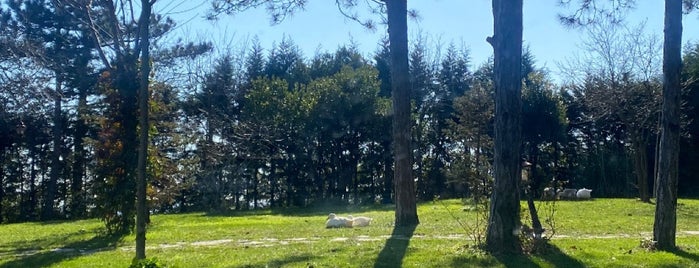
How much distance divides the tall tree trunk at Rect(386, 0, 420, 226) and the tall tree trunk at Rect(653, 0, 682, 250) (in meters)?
6.41

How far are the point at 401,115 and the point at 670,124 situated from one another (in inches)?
260

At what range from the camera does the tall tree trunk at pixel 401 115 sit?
53.0 ft

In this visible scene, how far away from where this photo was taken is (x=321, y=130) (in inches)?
1480

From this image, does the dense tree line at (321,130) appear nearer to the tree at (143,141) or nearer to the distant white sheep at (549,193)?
the distant white sheep at (549,193)

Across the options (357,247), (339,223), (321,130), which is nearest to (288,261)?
(357,247)

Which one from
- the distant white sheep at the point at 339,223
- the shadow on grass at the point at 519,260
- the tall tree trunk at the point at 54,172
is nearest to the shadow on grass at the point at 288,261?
the shadow on grass at the point at 519,260

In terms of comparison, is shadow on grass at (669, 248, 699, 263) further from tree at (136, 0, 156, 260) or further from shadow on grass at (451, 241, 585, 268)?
tree at (136, 0, 156, 260)

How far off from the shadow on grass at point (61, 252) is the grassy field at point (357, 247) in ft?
0.06

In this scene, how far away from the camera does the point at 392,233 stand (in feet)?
47.2

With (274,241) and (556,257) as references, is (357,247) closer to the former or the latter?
(274,241)

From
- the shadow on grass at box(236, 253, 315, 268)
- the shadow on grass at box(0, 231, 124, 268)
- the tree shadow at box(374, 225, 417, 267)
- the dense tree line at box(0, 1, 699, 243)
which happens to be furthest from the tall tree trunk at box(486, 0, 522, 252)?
the dense tree line at box(0, 1, 699, 243)

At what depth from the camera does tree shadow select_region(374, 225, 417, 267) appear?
32.0 ft

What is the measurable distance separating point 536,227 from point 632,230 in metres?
5.15

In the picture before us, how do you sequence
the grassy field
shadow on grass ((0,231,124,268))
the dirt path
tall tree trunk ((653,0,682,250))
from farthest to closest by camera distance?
the dirt path → shadow on grass ((0,231,124,268)) → tall tree trunk ((653,0,682,250)) → the grassy field
